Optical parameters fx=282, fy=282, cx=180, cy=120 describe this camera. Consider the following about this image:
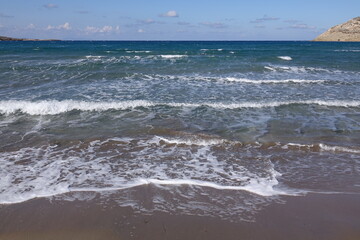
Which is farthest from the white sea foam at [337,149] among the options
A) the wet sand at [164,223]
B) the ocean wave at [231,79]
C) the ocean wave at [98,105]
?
the ocean wave at [231,79]

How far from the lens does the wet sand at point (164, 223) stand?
4.12 metres

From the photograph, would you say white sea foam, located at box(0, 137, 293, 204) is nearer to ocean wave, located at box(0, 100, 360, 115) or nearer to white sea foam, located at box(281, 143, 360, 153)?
white sea foam, located at box(281, 143, 360, 153)

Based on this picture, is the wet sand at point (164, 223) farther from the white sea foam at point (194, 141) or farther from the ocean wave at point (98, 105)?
the ocean wave at point (98, 105)

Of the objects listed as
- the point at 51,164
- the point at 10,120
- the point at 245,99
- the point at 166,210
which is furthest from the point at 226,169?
the point at 10,120

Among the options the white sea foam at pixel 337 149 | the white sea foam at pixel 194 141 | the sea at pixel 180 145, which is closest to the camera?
the sea at pixel 180 145

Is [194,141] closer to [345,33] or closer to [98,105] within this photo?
[98,105]

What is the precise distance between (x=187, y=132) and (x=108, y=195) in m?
4.03

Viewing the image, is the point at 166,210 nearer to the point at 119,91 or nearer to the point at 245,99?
the point at 245,99

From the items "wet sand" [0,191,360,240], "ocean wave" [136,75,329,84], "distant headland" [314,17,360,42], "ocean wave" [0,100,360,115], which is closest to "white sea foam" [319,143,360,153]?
"wet sand" [0,191,360,240]

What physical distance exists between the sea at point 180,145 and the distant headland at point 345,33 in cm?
11712

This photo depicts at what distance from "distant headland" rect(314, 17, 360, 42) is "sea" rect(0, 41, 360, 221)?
384 feet

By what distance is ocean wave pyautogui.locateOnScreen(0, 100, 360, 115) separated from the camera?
37.6 ft

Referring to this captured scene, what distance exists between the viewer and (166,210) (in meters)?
4.76

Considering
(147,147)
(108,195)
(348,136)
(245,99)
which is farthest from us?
(245,99)
